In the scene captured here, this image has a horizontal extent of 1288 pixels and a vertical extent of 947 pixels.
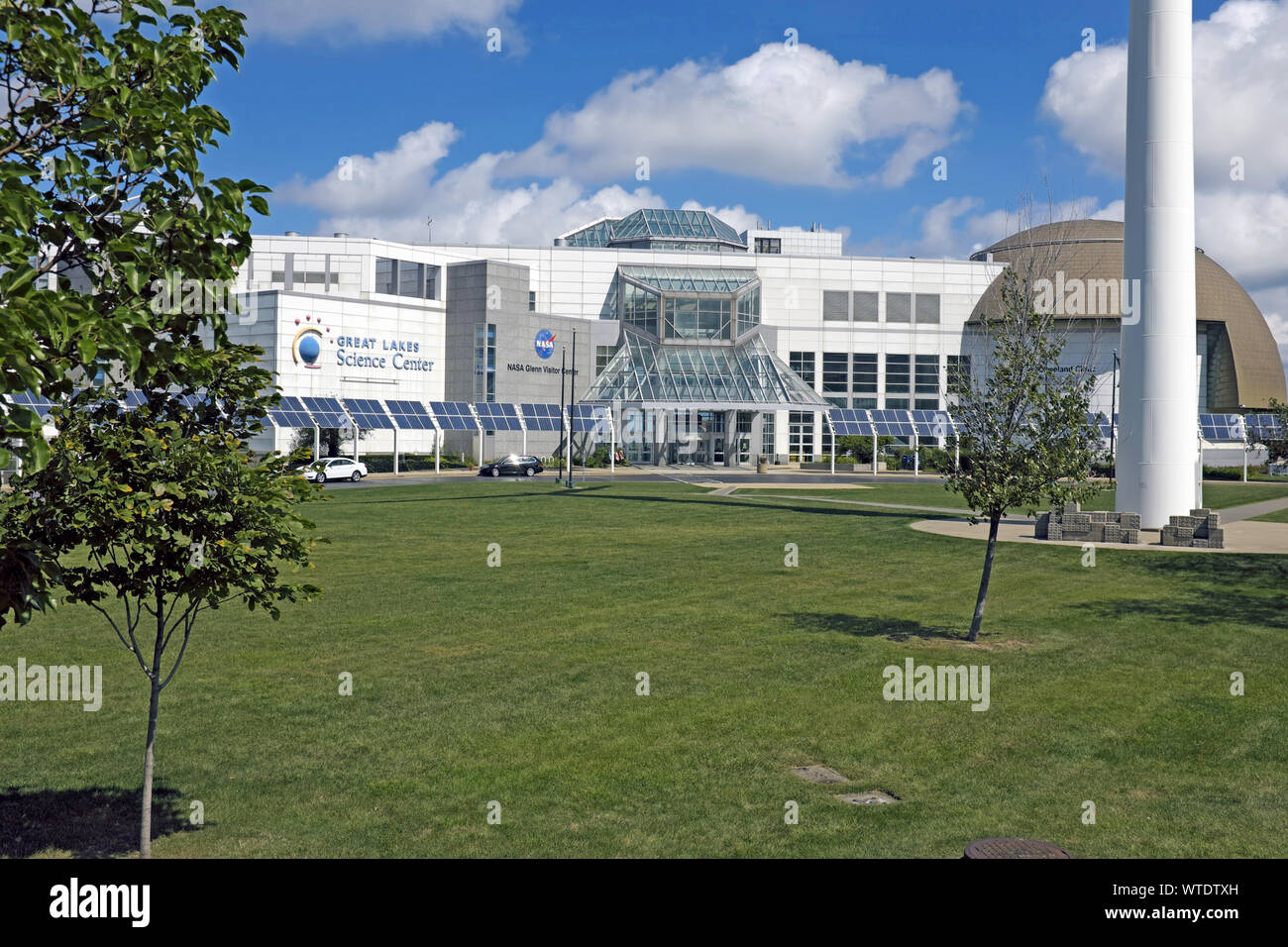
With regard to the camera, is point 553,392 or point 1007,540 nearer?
point 1007,540

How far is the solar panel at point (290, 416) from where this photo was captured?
219 feet

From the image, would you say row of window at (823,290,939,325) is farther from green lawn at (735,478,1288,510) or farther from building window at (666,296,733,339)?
green lawn at (735,478,1288,510)

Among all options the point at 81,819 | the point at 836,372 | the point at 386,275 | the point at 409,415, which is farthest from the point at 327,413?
the point at 81,819

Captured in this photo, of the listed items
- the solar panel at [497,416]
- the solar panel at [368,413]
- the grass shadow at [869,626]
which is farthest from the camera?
the solar panel at [497,416]

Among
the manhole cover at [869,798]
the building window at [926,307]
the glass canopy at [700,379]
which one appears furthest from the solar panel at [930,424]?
the manhole cover at [869,798]

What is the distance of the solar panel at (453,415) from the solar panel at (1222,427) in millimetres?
55341

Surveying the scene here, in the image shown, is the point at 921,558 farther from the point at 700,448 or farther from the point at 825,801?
Result: the point at 700,448

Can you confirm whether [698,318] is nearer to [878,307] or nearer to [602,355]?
[602,355]

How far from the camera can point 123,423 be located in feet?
25.6

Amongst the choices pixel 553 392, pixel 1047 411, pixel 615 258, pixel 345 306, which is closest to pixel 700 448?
pixel 553 392

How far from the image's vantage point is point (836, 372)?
98.6 meters

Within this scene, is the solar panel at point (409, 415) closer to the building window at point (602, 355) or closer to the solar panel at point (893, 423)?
the building window at point (602, 355)

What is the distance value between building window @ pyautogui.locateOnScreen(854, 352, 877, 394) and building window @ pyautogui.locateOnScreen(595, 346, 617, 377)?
2294 cm
